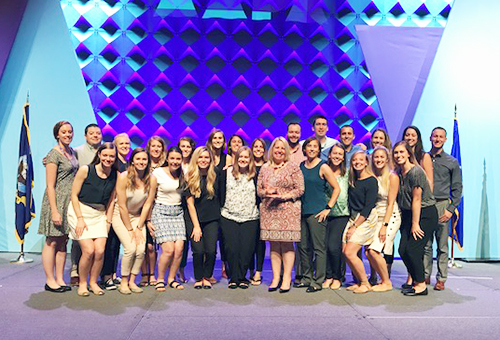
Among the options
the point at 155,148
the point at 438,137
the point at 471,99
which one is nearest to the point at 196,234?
the point at 155,148

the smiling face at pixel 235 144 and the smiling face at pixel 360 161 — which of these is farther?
the smiling face at pixel 235 144

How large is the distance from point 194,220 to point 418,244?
210 centimetres


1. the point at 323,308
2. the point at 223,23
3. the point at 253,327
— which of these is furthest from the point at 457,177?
the point at 223,23

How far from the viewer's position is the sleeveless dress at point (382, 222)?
15.2ft

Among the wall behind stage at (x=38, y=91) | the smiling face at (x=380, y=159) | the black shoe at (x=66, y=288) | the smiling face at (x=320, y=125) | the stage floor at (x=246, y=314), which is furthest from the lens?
the wall behind stage at (x=38, y=91)

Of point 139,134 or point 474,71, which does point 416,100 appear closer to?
point 474,71

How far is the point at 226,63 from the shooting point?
22.9ft

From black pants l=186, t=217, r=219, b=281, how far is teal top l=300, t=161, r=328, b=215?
91 centimetres

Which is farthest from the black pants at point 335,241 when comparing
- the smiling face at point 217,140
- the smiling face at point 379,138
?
the smiling face at point 217,140

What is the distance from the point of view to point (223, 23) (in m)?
6.93

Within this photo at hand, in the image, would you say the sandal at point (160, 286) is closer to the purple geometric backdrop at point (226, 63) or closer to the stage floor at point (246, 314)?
the stage floor at point (246, 314)

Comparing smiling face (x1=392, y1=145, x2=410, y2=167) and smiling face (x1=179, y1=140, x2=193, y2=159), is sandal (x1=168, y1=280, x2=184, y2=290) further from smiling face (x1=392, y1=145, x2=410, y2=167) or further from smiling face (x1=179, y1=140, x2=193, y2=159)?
smiling face (x1=392, y1=145, x2=410, y2=167)

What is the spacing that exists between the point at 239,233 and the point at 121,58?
3504mm

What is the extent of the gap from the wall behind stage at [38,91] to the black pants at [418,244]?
14.8ft
